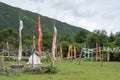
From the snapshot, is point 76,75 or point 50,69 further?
point 50,69

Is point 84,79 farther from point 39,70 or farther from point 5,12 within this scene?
point 5,12

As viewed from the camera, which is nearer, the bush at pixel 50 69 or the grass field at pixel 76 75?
the grass field at pixel 76 75

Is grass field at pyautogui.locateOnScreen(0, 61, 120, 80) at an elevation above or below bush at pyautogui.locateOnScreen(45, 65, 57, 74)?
below

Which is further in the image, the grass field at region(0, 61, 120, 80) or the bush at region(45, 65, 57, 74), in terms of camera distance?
the bush at region(45, 65, 57, 74)

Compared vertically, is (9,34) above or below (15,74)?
above

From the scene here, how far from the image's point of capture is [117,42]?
80.2 m

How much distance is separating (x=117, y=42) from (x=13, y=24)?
98914 mm

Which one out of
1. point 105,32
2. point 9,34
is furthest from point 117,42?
point 9,34

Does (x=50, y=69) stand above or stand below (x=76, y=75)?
above

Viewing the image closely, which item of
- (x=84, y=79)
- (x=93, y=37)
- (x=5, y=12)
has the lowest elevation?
(x=84, y=79)

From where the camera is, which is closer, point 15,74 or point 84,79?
point 84,79

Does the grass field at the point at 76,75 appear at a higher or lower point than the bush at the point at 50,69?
lower

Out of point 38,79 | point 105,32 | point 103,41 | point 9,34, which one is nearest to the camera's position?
point 38,79

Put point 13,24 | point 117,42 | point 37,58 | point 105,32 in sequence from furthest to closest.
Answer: point 13,24, point 105,32, point 117,42, point 37,58
